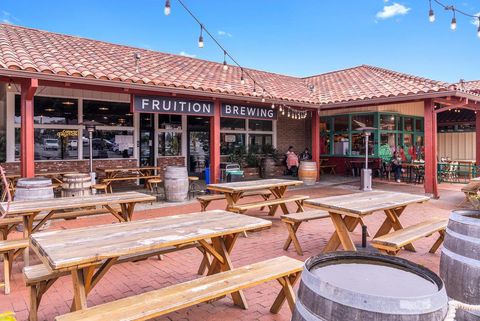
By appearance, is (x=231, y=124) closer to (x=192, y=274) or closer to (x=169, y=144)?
(x=169, y=144)

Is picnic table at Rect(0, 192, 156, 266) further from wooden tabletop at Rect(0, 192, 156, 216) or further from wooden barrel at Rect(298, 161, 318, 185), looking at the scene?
wooden barrel at Rect(298, 161, 318, 185)

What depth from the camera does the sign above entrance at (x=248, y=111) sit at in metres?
9.13

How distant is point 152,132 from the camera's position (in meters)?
11.6

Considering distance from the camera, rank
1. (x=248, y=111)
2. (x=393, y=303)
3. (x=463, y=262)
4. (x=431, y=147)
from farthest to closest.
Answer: (x=248, y=111) < (x=431, y=147) < (x=463, y=262) < (x=393, y=303)

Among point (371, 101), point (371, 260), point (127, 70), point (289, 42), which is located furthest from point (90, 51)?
point (289, 42)

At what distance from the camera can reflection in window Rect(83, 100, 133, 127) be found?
1035 cm

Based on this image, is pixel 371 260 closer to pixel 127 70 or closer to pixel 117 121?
pixel 127 70

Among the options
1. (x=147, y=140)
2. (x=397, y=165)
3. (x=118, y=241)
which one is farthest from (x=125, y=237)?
(x=397, y=165)

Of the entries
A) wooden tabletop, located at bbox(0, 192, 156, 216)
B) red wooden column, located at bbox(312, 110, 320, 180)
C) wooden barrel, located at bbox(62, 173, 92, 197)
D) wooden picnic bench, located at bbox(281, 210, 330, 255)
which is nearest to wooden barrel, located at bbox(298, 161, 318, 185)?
red wooden column, located at bbox(312, 110, 320, 180)

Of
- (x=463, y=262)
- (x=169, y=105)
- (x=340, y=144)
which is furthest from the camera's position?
(x=340, y=144)

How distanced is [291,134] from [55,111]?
979cm

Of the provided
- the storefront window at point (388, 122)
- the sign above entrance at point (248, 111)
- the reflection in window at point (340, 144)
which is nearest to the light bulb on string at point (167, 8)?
the sign above entrance at point (248, 111)

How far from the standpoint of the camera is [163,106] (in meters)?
7.83

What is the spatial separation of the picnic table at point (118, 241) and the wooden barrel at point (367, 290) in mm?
1397
